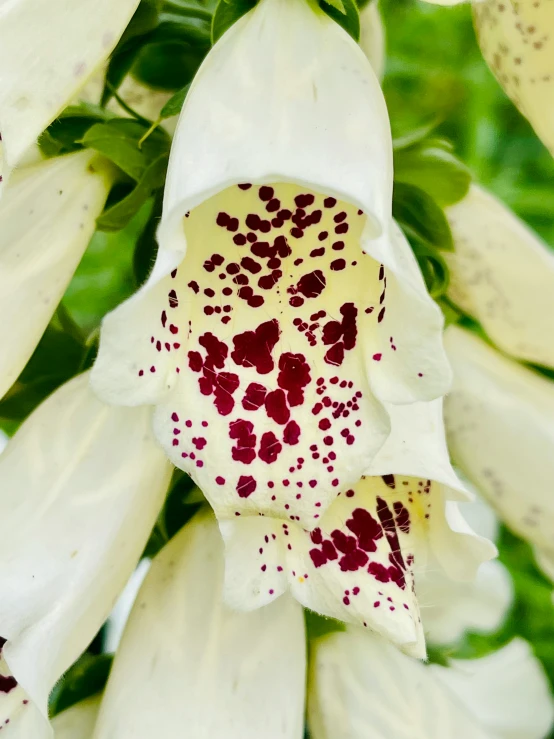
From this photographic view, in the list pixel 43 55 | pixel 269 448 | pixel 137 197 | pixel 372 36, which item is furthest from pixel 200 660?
pixel 372 36

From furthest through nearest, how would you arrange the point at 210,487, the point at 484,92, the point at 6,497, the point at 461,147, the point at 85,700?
1. the point at 461,147
2. the point at 484,92
3. the point at 85,700
4. the point at 6,497
5. the point at 210,487

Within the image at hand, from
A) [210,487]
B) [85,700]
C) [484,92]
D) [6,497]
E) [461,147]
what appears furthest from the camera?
[461,147]

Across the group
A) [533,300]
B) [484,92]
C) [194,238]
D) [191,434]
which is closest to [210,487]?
[191,434]

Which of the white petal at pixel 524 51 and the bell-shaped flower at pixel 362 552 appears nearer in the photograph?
the bell-shaped flower at pixel 362 552

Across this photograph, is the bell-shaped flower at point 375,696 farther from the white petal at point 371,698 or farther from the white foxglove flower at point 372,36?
the white foxglove flower at point 372,36

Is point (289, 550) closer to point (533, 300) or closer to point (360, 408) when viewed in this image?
point (360, 408)

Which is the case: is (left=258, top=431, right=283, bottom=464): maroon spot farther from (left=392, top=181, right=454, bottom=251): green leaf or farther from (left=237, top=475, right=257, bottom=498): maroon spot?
(left=392, top=181, right=454, bottom=251): green leaf

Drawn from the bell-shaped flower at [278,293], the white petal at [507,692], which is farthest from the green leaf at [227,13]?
the white petal at [507,692]
